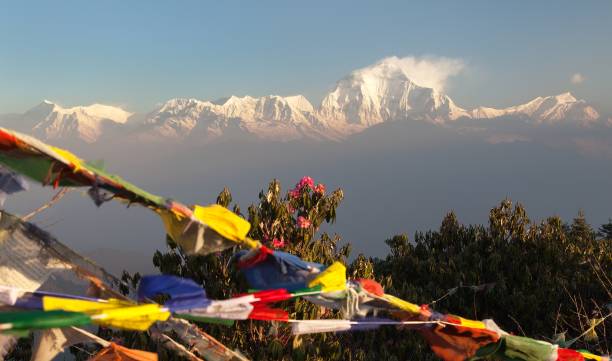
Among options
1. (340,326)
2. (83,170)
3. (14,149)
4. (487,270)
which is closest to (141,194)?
(83,170)

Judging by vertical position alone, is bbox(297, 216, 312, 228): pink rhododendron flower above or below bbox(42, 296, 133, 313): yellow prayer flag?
below

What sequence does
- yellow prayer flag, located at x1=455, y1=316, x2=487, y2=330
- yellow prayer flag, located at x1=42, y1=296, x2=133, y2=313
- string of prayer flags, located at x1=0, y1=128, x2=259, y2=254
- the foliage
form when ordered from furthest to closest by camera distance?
the foliage < yellow prayer flag, located at x1=455, y1=316, x2=487, y2=330 < yellow prayer flag, located at x1=42, y1=296, x2=133, y2=313 < string of prayer flags, located at x1=0, y1=128, x2=259, y2=254

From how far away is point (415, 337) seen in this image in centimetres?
941

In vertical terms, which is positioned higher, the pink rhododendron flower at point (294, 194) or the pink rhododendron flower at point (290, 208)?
the pink rhododendron flower at point (294, 194)

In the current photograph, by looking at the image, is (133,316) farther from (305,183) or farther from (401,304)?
(305,183)

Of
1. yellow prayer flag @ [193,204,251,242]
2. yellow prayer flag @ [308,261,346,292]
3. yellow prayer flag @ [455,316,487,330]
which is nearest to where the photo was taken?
yellow prayer flag @ [193,204,251,242]

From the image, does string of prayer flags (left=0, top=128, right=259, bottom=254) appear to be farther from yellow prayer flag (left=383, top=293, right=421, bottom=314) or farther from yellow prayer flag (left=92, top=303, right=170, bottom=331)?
yellow prayer flag (left=383, top=293, right=421, bottom=314)

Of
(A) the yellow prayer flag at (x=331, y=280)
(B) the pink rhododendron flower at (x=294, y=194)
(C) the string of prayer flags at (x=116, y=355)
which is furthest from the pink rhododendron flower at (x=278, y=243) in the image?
(A) the yellow prayer flag at (x=331, y=280)

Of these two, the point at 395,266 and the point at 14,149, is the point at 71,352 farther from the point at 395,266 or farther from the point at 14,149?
the point at 395,266

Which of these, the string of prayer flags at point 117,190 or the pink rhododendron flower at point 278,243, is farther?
the pink rhododendron flower at point 278,243

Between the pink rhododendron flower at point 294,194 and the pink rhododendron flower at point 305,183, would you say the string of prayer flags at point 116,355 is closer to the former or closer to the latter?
the pink rhododendron flower at point 294,194

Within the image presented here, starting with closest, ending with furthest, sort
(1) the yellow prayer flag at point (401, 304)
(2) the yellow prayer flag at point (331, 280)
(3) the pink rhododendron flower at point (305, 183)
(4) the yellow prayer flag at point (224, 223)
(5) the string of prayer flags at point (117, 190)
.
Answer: (5) the string of prayer flags at point (117, 190) → (4) the yellow prayer flag at point (224, 223) → (2) the yellow prayer flag at point (331, 280) → (1) the yellow prayer flag at point (401, 304) → (3) the pink rhododendron flower at point (305, 183)

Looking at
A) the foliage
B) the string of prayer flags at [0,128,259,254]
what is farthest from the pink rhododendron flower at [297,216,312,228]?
the string of prayer flags at [0,128,259,254]

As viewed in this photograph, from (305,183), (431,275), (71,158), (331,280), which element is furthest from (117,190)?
(431,275)
